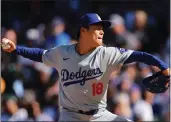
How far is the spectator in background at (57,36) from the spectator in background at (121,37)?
0.70 m

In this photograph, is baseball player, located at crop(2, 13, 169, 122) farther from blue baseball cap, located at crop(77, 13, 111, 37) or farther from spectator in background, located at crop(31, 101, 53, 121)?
spectator in background, located at crop(31, 101, 53, 121)

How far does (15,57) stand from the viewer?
26.3 ft

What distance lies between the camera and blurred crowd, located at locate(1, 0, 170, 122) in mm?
7430

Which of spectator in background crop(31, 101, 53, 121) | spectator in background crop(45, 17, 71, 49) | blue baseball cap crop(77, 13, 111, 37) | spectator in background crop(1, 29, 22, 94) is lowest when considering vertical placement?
spectator in background crop(31, 101, 53, 121)

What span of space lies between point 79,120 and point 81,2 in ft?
15.4

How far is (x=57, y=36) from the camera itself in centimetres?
821

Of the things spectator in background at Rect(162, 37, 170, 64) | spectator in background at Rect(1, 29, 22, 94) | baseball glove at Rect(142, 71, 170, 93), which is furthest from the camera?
spectator in background at Rect(162, 37, 170, 64)

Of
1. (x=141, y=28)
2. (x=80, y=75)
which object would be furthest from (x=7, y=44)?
(x=141, y=28)

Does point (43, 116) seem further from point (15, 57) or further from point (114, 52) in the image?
point (114, 52)

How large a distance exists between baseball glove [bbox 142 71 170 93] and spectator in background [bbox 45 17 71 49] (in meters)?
3.78

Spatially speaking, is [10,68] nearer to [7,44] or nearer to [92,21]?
[7,44]

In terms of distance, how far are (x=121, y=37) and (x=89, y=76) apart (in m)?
4.17

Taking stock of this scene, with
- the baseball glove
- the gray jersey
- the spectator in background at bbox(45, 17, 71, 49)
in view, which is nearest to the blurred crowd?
the spectator in background at bbox(45, 17, 71, 49)

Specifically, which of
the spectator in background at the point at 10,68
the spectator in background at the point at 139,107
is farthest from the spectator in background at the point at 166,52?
the spectator in background at the point at 10,68
